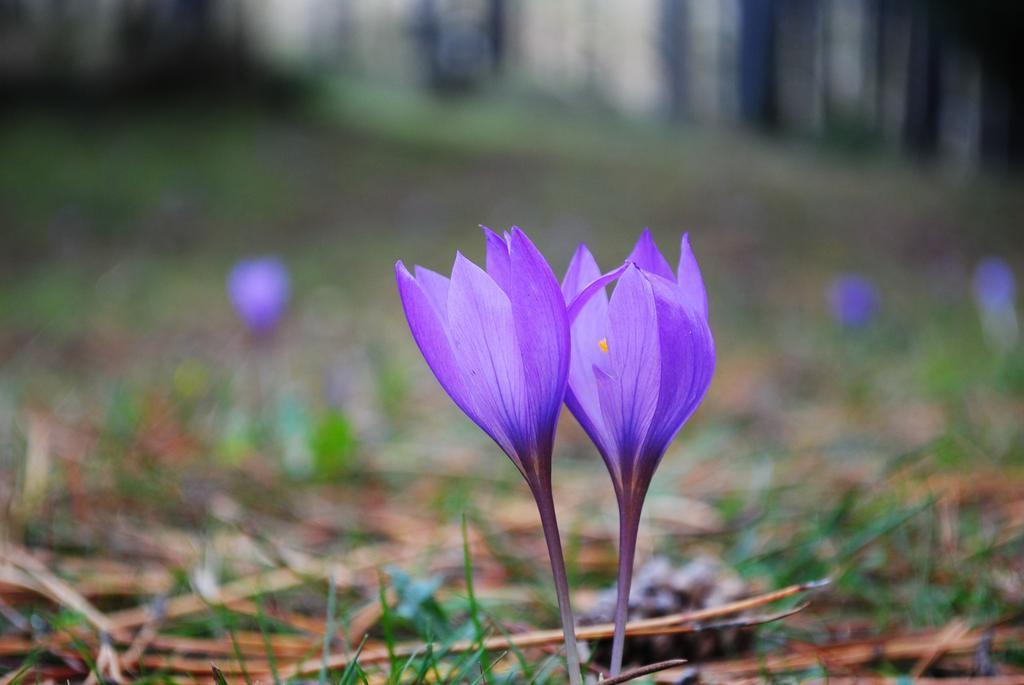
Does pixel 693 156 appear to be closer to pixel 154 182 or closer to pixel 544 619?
pixel 154 182

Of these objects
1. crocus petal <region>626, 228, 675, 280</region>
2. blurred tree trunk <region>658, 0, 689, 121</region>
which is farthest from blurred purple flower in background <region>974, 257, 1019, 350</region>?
blurred tree trunk <region>658, 0, 689, 121</region>

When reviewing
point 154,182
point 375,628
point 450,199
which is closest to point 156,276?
point 154,182

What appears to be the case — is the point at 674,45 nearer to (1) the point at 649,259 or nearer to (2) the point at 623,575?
(1) the point at 649,259

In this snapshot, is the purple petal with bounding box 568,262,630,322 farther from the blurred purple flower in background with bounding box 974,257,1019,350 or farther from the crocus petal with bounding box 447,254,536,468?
the blurred purple flower in background with bounding box 974,257,1019,350

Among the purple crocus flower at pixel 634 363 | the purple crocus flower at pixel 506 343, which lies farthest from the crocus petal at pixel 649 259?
the purple crocus flower at pixel 506 343

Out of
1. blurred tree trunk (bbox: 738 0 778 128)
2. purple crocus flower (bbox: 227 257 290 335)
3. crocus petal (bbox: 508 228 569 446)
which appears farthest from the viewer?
blurred tree trunk (bbox: 738 0 778 128)

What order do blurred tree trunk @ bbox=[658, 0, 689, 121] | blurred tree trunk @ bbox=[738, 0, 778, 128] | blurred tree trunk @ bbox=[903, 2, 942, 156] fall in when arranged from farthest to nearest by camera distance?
blurred tree trunk @ bbox=[658, 0, 689, 121], blurred tree trunk @ bbox=[903, 2, 942, 156], blurred tree trunk @ bbox=[738, 0, 778, 128]
